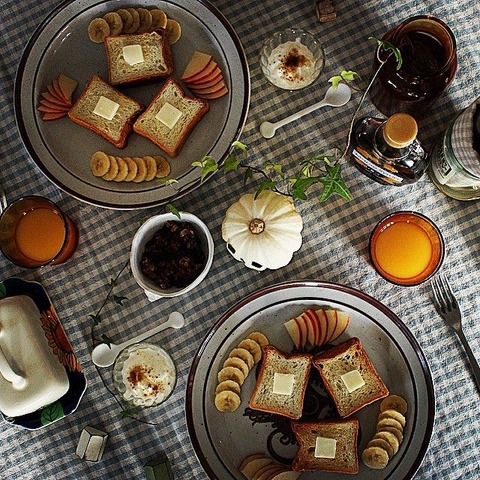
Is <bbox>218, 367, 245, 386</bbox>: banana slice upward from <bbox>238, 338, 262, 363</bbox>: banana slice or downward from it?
downward

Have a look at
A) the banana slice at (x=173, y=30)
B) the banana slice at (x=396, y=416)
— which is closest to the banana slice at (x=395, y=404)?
the banana slice at (x=396, y=416)

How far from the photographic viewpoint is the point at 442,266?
1429 millimetres

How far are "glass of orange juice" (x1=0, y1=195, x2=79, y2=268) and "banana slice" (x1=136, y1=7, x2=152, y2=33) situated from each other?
17.3 inches

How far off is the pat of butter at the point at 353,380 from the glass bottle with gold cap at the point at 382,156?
41 centimetres

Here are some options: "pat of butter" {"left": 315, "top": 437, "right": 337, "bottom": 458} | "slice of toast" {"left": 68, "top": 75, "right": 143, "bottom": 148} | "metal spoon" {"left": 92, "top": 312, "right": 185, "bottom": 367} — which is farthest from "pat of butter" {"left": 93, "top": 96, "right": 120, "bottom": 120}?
"pat of butter" {"left": 315, "top": 437, "right": 337, "bottom": 458}

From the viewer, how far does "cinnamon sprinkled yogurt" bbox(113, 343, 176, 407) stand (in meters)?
1.40

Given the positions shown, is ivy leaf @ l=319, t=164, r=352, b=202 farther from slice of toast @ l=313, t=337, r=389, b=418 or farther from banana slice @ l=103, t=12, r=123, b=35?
banana slice @ l=103, t=12, r=123, b=35

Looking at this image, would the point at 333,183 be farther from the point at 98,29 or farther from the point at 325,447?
the point at 98,29

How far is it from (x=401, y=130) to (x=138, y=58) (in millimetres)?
596

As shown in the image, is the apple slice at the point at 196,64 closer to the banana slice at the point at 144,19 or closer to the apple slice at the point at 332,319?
the banana slice at the point at 144,19

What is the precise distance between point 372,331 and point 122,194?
0.61 metres

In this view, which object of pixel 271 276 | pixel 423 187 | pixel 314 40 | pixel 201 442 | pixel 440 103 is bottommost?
pixel 201 442

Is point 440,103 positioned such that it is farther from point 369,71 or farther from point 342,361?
point 342,361

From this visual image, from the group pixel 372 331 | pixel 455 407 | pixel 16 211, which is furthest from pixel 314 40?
pixel 455 407
